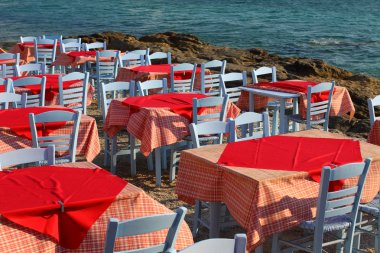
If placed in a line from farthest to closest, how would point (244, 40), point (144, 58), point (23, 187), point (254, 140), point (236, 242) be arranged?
point (244, 40), point (144, 58), point (254, 140), point (23, 187), point (236, 242)

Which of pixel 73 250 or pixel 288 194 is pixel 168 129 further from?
pixel 73 250

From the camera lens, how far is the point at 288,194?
15.3ft

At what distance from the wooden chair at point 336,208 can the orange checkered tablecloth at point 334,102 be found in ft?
11.4

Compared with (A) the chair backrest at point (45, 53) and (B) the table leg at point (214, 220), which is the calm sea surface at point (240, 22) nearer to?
(A) the chair backrest at point (45, 53)

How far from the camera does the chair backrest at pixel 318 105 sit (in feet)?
26.8

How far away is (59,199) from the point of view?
4121 millimetres

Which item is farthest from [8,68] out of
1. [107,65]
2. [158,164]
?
[158,164]

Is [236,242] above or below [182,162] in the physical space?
above

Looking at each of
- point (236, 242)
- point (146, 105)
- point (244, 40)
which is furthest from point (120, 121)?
point (244, 40)

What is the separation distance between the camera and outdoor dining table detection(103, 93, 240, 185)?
6961 millimetres

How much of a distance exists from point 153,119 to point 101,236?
3.08m

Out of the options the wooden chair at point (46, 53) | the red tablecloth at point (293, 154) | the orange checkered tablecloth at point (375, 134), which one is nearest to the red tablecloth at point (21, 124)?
the red tablecloth at point (293, 154)

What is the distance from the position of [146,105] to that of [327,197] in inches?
122

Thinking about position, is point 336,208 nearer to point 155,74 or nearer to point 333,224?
point 333,224
